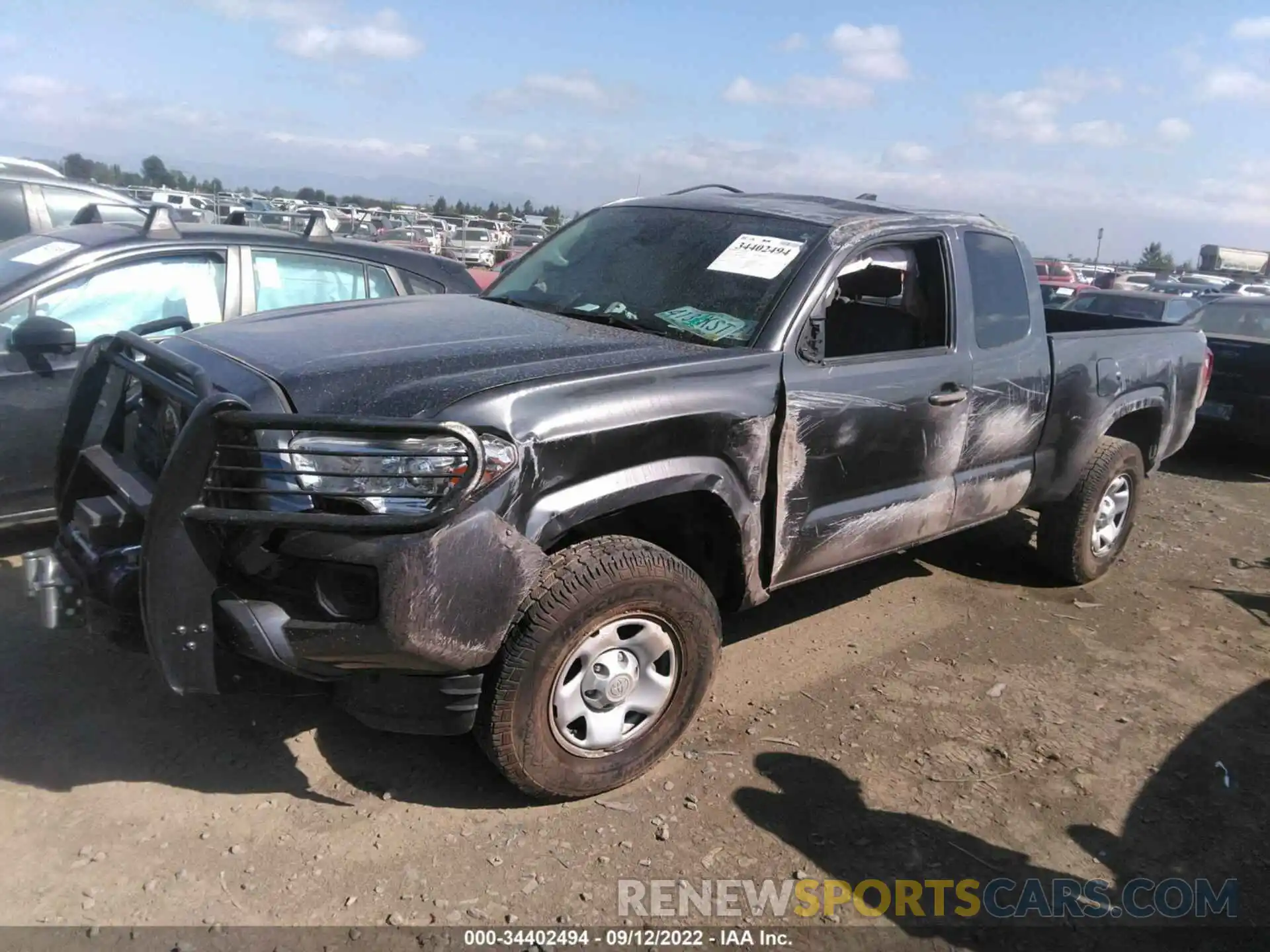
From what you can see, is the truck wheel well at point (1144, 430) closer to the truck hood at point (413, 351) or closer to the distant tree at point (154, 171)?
the truck hood at point (413, 351)

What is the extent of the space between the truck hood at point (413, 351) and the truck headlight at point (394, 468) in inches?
4.3

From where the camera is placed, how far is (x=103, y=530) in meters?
2.95

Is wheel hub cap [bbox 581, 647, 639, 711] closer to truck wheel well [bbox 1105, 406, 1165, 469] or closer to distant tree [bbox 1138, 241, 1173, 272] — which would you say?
truck wheel well [bbox 1105, 406, 1165, 469]

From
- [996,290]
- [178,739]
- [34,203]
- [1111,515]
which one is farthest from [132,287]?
[1111,515]

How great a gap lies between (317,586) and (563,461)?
77 centimetres

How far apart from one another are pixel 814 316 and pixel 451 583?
1.78 metres

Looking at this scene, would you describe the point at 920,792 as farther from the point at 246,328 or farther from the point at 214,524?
the point at 246,328

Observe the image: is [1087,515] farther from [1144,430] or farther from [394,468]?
[394,468]

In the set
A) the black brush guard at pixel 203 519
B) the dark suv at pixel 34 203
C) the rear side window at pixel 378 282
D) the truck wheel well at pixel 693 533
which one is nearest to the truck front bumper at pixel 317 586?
the black brush guard at pixel 203 519

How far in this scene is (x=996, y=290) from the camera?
447 cm

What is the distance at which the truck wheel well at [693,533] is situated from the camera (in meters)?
3.26

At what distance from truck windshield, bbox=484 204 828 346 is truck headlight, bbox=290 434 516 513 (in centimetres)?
119

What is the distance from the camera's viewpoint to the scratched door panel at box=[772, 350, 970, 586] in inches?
138

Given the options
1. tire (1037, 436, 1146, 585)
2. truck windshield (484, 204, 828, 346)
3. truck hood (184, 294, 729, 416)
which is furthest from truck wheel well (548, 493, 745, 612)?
tire (1037, 436, 1146, 585)
